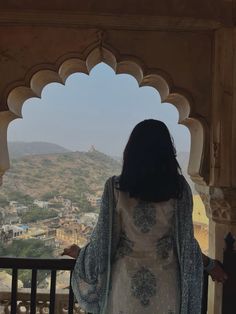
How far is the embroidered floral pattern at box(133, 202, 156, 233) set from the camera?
4.82 ft

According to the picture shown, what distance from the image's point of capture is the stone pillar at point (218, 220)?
254 cm

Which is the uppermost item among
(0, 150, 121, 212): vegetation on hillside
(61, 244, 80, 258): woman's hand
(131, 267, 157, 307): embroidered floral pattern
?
(0, 150, 121, 212): vegetation on hillside

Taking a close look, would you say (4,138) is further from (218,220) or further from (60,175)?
(218,220)

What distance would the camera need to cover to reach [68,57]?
2.58 meters

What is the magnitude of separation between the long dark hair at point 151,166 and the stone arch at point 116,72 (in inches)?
45.8

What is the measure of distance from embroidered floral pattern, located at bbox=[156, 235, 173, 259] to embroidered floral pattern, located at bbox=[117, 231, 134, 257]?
10 centimetres

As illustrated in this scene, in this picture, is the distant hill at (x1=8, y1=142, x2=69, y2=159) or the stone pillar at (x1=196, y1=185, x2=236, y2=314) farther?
the distant hill at (x1=8, y1=142, x2=69, y2=159)

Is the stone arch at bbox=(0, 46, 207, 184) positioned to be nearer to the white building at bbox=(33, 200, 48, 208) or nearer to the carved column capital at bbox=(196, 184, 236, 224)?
the carved column capital at bbox=(196, 184, 236, 224)

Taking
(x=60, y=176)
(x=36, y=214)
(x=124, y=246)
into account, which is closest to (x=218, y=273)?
(x=124, y=246)

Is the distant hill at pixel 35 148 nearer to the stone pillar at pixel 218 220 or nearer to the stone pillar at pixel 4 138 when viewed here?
the stone pillar at pixel 4 138

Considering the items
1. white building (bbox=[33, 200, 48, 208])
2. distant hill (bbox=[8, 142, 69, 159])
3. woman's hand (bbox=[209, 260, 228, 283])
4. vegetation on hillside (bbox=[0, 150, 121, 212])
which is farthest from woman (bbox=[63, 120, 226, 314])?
distant hill (bbox=[8, 142, 69, 159])

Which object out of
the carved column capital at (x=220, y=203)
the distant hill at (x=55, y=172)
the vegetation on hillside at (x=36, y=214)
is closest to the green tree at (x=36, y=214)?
the vegetation on hillside at (x=36, y=214)

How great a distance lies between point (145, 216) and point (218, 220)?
1312 millimetres

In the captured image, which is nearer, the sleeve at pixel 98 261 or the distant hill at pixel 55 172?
the sleeve at pixel 98 261
